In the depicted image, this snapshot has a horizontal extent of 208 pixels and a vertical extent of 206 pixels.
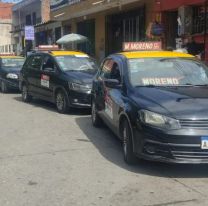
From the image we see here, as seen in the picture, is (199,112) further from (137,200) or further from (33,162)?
(33,162)

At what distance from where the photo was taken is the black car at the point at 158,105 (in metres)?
6.02

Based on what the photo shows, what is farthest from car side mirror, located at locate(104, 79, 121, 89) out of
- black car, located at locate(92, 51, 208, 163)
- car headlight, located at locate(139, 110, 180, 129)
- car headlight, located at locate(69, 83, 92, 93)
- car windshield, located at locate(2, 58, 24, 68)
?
car windshield, located at locate(2, 58, 24, 68)

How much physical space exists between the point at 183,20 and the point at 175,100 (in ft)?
36.5

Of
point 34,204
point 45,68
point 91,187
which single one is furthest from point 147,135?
point 45,68

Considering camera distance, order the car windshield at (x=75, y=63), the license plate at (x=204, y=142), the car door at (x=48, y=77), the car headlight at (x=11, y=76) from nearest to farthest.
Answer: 1. the license plate at (x=204, y=142)
2. the car door at (x=48, y=77)
3. the car windshield at (x=75, y=63)
4. the car headlight at (x=11, y=76)

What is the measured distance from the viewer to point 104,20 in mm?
25766

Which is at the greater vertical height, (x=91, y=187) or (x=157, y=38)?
(x=157, y=38)

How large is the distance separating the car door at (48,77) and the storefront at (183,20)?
18.4ft

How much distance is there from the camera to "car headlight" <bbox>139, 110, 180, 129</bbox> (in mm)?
6059

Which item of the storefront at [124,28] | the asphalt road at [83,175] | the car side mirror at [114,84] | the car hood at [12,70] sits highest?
the storefront at [124,28]

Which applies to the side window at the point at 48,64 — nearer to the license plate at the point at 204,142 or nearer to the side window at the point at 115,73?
the side window at the point at 115,73

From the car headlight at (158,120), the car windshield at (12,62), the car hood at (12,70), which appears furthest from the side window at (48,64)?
the car headlight at (158,120)

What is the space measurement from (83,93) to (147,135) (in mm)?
5605

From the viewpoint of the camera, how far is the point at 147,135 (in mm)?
6195
